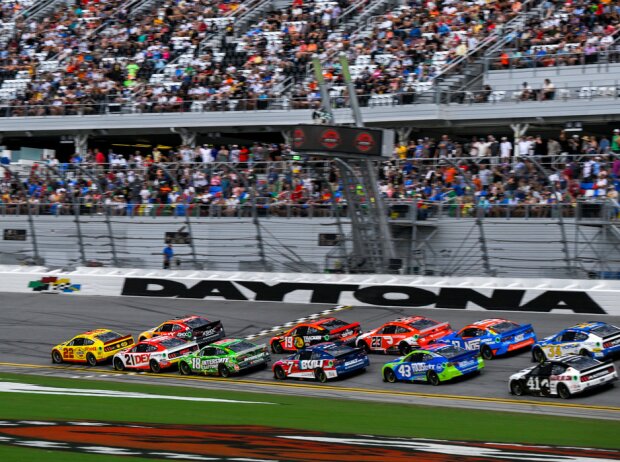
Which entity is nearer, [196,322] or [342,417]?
[342,417]

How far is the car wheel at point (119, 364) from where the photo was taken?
23.4m

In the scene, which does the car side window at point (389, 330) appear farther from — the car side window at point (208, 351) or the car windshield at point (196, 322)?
the car windshield at point (196, 322)

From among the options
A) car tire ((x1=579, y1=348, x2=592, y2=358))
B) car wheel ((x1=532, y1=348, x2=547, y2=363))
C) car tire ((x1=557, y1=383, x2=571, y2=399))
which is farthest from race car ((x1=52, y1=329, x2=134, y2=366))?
car tire ((x1=557, y1=383, x2=571, y2=399))

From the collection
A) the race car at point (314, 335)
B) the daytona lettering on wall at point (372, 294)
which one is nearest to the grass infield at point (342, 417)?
the race car at point (314, 335)

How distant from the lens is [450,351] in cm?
2011

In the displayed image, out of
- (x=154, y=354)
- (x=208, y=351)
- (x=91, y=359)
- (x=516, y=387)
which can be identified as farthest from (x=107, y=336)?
(x=516, y=387)

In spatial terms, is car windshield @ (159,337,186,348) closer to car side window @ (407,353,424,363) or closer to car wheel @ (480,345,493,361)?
car side window @ (407,353,424,363)

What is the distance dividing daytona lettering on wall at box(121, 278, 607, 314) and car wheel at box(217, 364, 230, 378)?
624cm

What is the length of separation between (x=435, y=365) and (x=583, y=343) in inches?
120

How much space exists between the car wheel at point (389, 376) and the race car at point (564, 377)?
8.77 ft

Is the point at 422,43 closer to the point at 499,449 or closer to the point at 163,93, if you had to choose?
the point at 163,93

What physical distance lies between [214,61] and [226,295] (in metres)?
12.2

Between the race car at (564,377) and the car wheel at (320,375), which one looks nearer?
the race car at (564,377)

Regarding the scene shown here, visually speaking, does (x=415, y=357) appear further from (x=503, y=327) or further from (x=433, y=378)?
(x=503, y=327)
